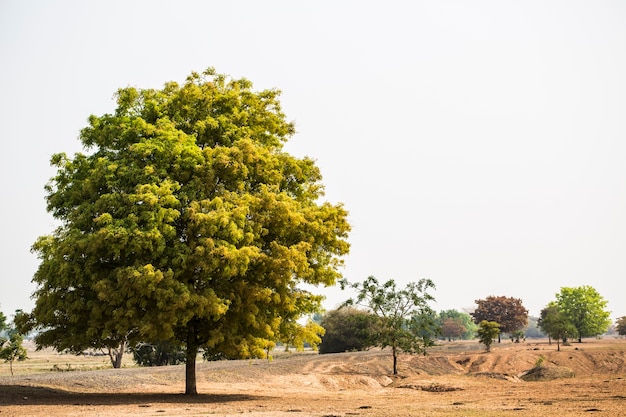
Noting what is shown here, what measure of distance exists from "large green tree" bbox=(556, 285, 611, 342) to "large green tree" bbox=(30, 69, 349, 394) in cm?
8819

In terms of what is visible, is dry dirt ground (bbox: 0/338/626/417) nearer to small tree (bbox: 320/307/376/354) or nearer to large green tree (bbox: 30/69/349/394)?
large green tree (bbox: 30/69/349/394)

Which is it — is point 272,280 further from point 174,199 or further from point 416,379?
point 416,379

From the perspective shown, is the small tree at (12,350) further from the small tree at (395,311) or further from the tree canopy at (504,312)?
the tree canopy at (504,312)

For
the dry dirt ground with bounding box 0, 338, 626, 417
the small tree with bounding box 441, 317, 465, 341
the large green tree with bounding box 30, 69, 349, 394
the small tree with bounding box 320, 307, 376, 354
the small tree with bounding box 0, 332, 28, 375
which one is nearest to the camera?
the dry dirt ground with bounding box 0, 338, 626, 417

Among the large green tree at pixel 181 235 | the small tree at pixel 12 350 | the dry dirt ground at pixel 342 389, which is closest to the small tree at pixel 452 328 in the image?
the dry dirt ground at pixel 342 389

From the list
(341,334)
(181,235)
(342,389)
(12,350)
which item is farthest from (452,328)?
(181,235)

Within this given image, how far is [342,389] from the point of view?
1384 inches

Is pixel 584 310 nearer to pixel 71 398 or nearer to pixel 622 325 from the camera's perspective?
pixel 622 325

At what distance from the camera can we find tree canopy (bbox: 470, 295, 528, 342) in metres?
106

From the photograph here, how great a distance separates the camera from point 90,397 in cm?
2397

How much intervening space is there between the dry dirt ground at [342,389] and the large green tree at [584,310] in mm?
46744

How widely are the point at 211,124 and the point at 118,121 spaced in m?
3.94

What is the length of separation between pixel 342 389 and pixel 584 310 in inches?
3166

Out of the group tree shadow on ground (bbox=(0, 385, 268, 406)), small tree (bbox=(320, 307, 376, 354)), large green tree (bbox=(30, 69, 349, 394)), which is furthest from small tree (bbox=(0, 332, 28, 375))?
large green tree (bbox=(30, 69, 349, 394))
